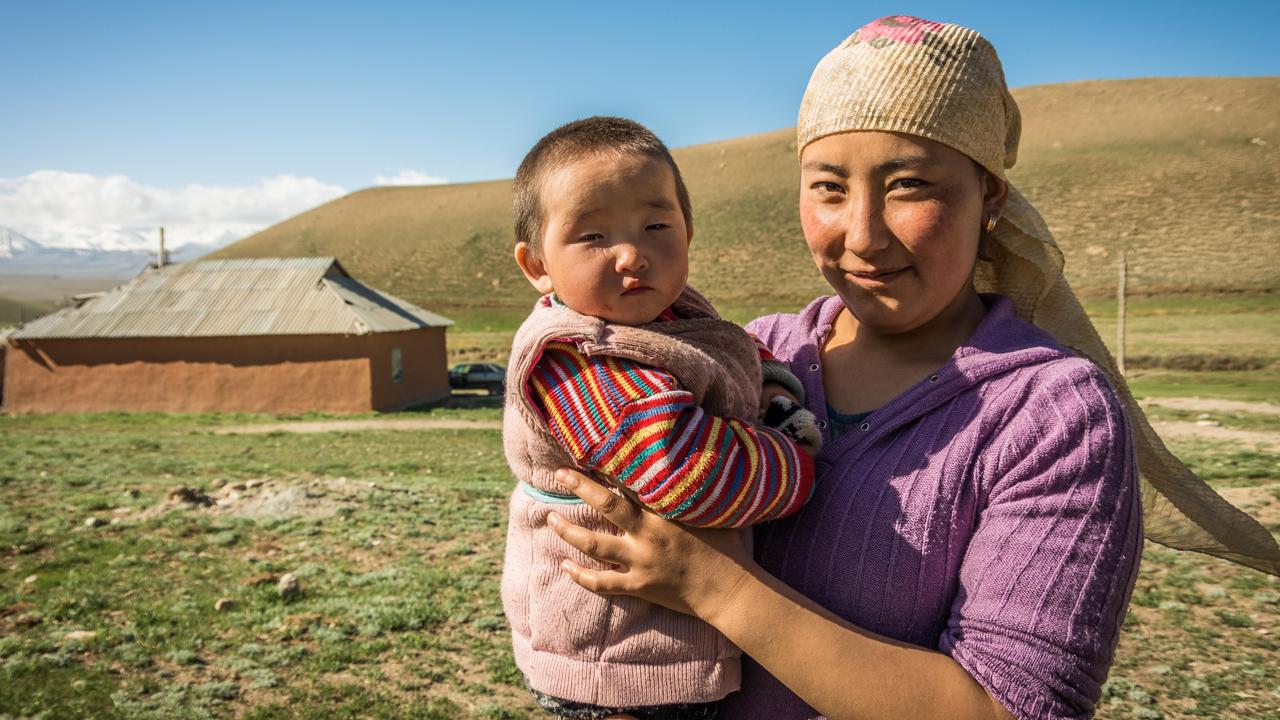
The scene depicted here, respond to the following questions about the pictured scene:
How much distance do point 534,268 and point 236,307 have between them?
2700cm

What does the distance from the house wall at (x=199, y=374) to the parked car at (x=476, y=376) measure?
16.4 ft

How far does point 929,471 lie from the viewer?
62.3 inches

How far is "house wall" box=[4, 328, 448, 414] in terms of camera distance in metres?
24.8

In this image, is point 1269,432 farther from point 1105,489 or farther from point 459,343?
point 459,343

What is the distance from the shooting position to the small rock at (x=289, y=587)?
6.61 meters

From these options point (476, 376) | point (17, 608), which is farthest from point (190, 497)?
point (476, 376)

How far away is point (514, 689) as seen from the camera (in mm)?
5180

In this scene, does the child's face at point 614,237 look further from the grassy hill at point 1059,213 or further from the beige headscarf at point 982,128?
the grassy hill at point 1059,213

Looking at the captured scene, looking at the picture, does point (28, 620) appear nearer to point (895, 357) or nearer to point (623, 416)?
point (623, 416)

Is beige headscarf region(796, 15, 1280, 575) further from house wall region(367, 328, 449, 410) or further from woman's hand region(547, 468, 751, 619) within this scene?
house wall region(367, 328, 449, 410)

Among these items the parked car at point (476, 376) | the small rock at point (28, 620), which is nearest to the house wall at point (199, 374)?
the parked car at point (476, 376)

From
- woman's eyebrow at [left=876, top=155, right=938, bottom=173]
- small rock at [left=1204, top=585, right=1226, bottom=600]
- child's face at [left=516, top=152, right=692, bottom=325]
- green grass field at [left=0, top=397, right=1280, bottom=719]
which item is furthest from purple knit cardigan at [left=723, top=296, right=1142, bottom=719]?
small rock at [left=1204, top=585, right=1226, bottom=600]

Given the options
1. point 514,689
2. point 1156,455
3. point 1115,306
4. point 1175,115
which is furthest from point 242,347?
point 1175,115

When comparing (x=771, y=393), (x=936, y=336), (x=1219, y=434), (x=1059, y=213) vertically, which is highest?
(x=1059, y=213)
